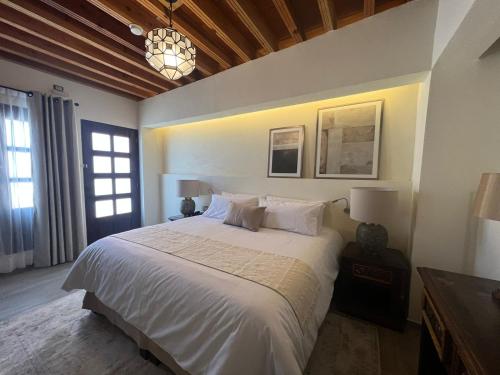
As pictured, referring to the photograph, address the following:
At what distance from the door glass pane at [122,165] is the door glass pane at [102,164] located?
12 centimetres

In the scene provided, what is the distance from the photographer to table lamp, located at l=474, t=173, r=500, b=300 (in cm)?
86

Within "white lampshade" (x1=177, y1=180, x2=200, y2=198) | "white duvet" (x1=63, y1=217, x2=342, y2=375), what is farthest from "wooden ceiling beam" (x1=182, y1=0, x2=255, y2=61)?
"white duvet" (x1=63, y1=217, x2=342, y2=375)

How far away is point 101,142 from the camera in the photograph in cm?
339

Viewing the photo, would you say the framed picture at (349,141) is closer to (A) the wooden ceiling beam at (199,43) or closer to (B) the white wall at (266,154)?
(B) the white wall at (266,154)

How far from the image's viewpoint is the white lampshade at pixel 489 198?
86 centimetres

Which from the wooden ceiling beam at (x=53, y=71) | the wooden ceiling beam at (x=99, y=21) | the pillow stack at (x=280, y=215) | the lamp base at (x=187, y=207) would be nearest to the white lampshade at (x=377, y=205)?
the pillow stack at (x=280, y=215)

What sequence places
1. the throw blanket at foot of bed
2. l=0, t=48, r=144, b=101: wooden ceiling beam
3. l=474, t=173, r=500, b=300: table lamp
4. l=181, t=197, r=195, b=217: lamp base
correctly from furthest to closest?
1. l=181, t=197, r=195, b=217: lamp base
2. l=0, t=48, r=144, b=101: wooden ceiling beam
3. the throw blanket at foot of bed
4. l=474, t=173, r=500, b=300: table lamp

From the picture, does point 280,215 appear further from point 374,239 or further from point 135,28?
point 135,28

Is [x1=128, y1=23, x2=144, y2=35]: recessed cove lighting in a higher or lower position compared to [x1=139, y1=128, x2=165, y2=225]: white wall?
higher

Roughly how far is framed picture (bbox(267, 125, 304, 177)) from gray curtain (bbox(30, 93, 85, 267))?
2.91 m

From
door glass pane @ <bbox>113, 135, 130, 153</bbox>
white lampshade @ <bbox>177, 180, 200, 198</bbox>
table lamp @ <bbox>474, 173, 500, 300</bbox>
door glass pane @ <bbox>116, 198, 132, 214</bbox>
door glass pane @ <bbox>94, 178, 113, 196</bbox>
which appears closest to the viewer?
table lamp @ <bbox>474, 173, 500, 300</bbox>

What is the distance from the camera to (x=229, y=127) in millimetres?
3178

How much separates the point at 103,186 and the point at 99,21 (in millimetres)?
2478

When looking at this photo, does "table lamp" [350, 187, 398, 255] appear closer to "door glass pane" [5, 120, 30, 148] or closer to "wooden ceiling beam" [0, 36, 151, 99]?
"wooden ceiling beam" [0, 36, 151, 99]
